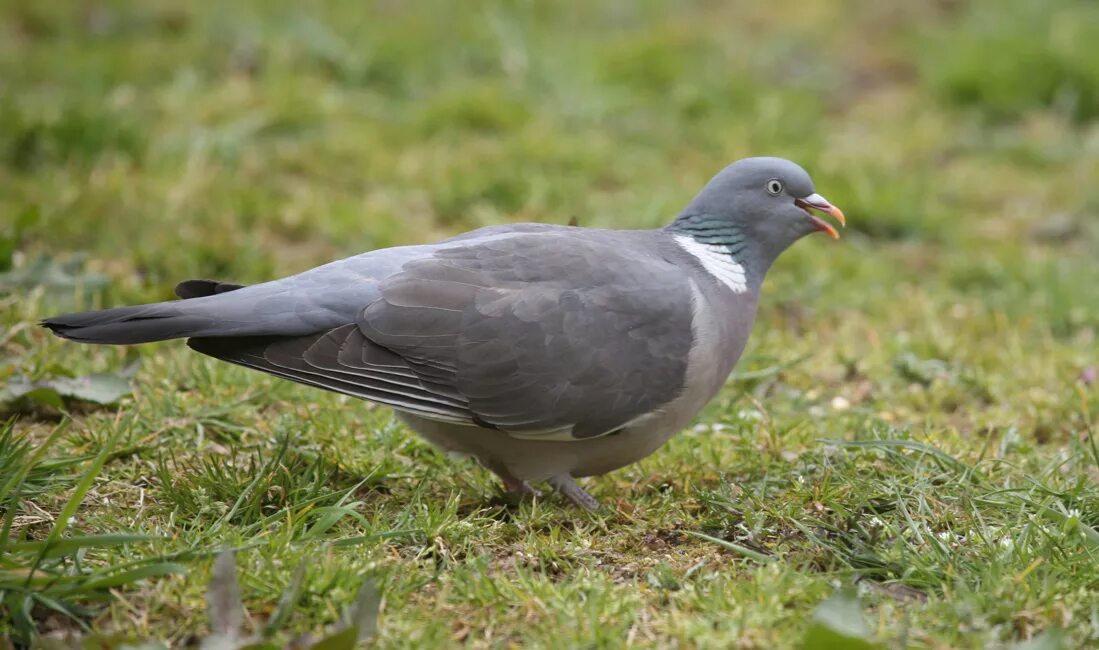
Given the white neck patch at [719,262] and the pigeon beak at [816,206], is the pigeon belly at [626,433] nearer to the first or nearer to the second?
the white neck patch at [719,262]

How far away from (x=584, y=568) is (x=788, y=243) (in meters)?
1.32

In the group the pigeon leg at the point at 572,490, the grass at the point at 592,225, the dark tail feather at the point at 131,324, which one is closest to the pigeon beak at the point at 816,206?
the grass at the point at 592,225

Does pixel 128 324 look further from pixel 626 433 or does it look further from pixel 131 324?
pixel 626 433

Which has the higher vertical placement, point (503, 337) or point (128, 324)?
point (128, 324)

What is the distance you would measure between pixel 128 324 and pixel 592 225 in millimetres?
2937

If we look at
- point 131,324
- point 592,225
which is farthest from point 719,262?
point 592,225

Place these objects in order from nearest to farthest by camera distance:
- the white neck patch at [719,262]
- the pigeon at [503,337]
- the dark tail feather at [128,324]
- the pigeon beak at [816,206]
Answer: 1. the dark tail feather at [128,324]
2. the pigeon at [503,337]
3. the white neck patch at [719,262]
4. the pigeon beak at [816,206]

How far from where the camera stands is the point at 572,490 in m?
3.71

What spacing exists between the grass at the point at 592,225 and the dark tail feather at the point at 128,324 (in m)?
0.35

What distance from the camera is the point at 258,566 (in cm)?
306

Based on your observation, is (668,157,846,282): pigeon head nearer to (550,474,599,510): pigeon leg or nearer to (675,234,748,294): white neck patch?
(675,234,748,294): white neck patch

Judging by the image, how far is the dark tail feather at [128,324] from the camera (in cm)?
329

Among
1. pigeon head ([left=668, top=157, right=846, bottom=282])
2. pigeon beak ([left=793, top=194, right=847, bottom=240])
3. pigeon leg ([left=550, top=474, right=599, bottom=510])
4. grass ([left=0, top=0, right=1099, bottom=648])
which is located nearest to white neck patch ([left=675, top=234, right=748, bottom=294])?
pigeon head ([left=668, top=157, right=846, bottom=282])

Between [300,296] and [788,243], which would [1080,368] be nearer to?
[788,243]
